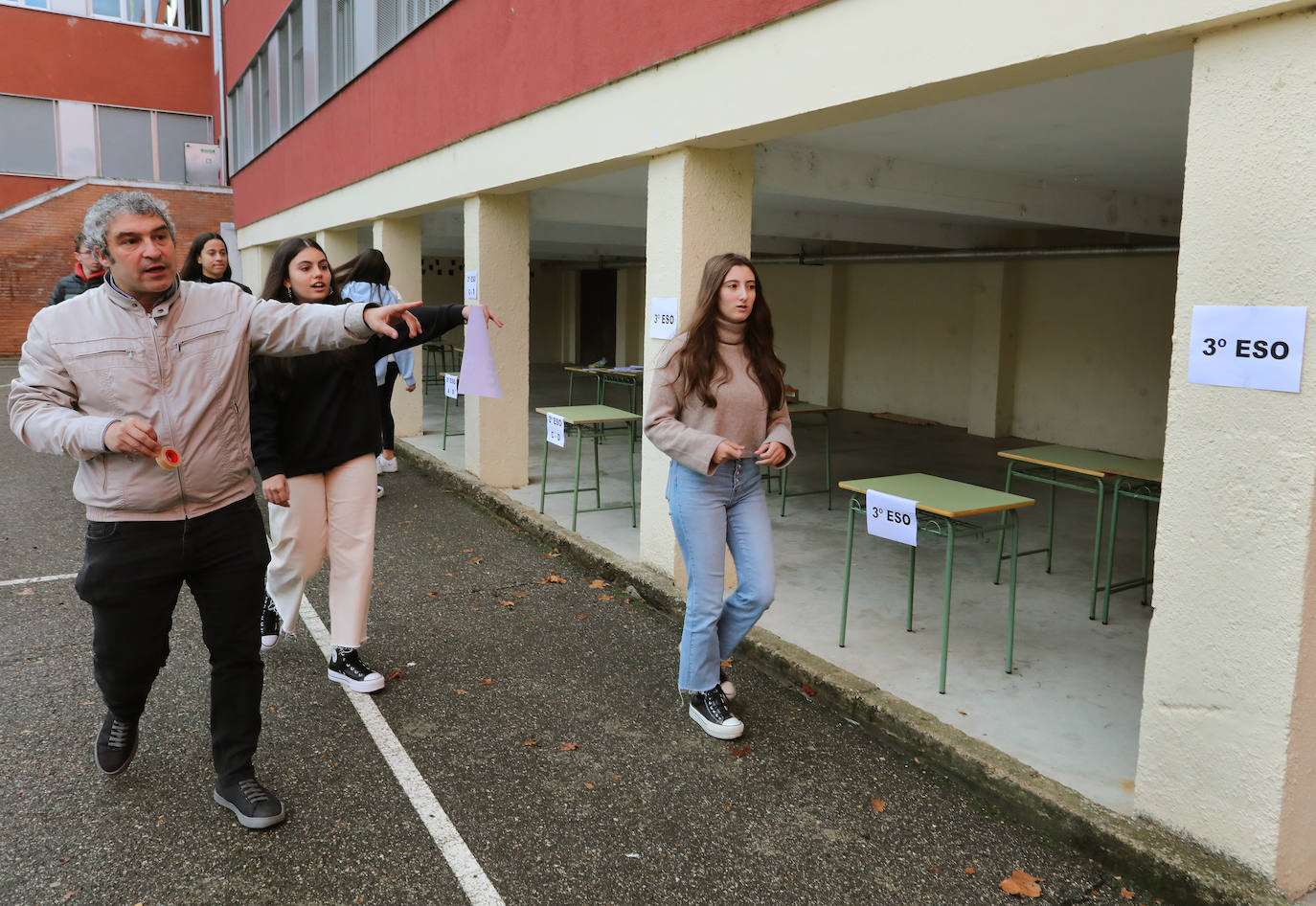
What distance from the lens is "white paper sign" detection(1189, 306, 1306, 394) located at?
2.47m

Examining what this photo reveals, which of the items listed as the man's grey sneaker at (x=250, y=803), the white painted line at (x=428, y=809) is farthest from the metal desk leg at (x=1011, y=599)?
the man's grey sneaker at (x=250, y=803)

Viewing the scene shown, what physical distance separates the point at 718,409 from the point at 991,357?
28.8 feet

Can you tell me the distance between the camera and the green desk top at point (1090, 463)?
490 cm

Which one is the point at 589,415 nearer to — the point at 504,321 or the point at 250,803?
the point at 504,321

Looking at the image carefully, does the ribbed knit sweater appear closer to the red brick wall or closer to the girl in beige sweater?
the girl in beige sweater

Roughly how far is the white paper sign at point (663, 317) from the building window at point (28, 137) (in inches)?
952

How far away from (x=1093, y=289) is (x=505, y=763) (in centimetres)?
913

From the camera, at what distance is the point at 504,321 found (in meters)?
7.80

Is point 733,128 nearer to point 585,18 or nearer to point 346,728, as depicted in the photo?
point 585,18

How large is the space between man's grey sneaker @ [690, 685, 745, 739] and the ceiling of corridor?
2.74 metres

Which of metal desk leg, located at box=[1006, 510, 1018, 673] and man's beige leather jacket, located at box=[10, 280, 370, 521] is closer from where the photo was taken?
man's beige leather jacket, located at box=[10, 280, 370, 521]

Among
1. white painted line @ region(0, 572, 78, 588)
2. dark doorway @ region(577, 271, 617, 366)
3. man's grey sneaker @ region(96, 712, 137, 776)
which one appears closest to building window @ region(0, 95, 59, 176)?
dark doorway @ region(577, 271, 617, 366)

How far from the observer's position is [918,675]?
13.8ft

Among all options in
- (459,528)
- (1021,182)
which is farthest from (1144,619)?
(459,528)
